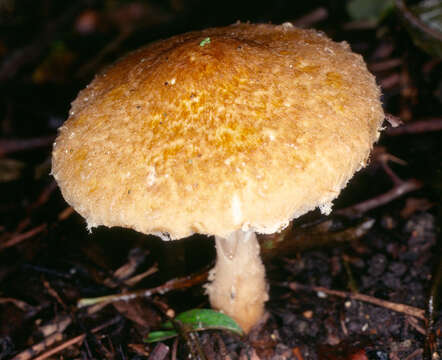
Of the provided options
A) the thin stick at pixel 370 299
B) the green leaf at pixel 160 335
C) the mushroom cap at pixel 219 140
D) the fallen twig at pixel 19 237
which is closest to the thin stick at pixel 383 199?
the thin stick at pixel 370 299

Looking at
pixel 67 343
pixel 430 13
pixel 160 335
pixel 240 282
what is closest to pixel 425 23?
pixel 430 13

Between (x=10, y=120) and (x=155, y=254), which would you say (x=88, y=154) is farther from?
(x=10, y=120)

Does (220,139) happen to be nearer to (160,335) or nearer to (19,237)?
(160,335)

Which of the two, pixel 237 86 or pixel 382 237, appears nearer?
pixel 237 86

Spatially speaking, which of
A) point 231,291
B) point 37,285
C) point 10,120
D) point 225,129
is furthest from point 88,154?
point 10,120

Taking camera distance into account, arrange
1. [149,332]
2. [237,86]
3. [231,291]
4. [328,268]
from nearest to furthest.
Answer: [237,86] < [231,291] < [149,332] < [328,268]

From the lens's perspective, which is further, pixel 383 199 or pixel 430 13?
pixel 430 13

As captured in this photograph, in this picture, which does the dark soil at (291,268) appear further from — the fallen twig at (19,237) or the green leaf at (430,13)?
the green leaf at (430,13)
